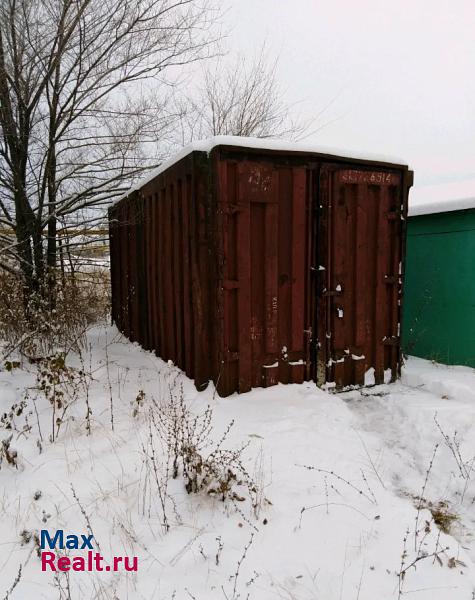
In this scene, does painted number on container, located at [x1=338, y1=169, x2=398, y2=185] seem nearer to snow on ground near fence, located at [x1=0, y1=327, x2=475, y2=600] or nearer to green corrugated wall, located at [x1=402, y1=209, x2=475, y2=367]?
green corrugated wall, located at [x1=402, y1=209, x2=475, y2=367]

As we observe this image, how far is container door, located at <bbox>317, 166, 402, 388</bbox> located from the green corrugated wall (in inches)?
42.0

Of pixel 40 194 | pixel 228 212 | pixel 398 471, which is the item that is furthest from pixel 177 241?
pixel 40 194

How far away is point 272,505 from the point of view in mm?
2449

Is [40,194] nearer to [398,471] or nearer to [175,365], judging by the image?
[175,365]

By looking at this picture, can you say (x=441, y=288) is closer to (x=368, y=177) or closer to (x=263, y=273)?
(x=368, y=177)

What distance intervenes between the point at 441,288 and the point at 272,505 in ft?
14.3

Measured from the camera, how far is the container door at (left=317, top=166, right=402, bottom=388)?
440cm

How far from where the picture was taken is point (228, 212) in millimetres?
3857

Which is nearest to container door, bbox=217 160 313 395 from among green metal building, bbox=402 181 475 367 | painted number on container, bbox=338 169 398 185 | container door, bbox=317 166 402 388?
container door, bbox=317 166 402 388

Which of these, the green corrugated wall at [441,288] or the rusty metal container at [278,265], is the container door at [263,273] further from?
the green corrugated wall at [441,288]

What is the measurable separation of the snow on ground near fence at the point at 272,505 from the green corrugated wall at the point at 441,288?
1542mm

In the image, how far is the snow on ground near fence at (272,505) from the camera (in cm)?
193

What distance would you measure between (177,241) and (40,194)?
3539mm

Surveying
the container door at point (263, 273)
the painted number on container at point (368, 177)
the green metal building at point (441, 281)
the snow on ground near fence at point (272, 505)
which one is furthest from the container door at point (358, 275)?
the green metal building at point (441, 281)
